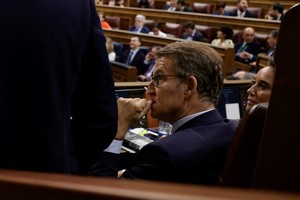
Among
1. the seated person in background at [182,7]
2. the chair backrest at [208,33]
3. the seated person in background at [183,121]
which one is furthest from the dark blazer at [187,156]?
the seated person in background at [182,7]

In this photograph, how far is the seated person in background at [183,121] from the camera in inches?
43.7

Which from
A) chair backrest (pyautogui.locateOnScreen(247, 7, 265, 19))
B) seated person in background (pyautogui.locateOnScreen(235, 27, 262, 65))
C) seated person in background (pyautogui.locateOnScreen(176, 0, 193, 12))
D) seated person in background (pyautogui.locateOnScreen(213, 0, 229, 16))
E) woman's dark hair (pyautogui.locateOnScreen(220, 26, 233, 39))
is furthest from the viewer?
seated person in background (pyautogui.locateOnScreen(176, 0, 193, 12))

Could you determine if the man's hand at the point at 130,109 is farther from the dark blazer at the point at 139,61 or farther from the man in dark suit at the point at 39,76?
the dark blazer at the point at 139,61

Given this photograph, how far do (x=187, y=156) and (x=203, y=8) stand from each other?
7.16m

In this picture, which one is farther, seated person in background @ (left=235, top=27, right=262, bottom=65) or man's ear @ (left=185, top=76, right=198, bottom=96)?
seated person in background @ (left=235, top=27, right=262, bottom=65)

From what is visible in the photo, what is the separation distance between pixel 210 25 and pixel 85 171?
6147 mm

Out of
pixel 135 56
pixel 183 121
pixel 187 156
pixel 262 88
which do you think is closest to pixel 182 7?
pixel 135 56

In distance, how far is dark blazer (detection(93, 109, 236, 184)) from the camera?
3.61 ft

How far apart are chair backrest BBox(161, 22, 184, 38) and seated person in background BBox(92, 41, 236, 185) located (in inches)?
222

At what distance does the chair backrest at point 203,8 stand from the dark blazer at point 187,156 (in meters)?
6.95

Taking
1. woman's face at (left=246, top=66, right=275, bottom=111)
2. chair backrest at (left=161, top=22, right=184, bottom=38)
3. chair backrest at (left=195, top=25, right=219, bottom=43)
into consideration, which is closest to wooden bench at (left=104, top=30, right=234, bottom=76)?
chair backrest at (left=161, top=22, right=184, bottom=38)

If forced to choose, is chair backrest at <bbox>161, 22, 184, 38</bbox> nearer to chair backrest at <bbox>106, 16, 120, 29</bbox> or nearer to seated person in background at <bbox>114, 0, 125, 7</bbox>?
chair backrest at <bbox>106, 16, 120, 29</bbox>

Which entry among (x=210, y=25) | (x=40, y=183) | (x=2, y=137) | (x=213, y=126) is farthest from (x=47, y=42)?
(x=210, y=25)

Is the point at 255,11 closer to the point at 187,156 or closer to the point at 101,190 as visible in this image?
the point at 187,156
